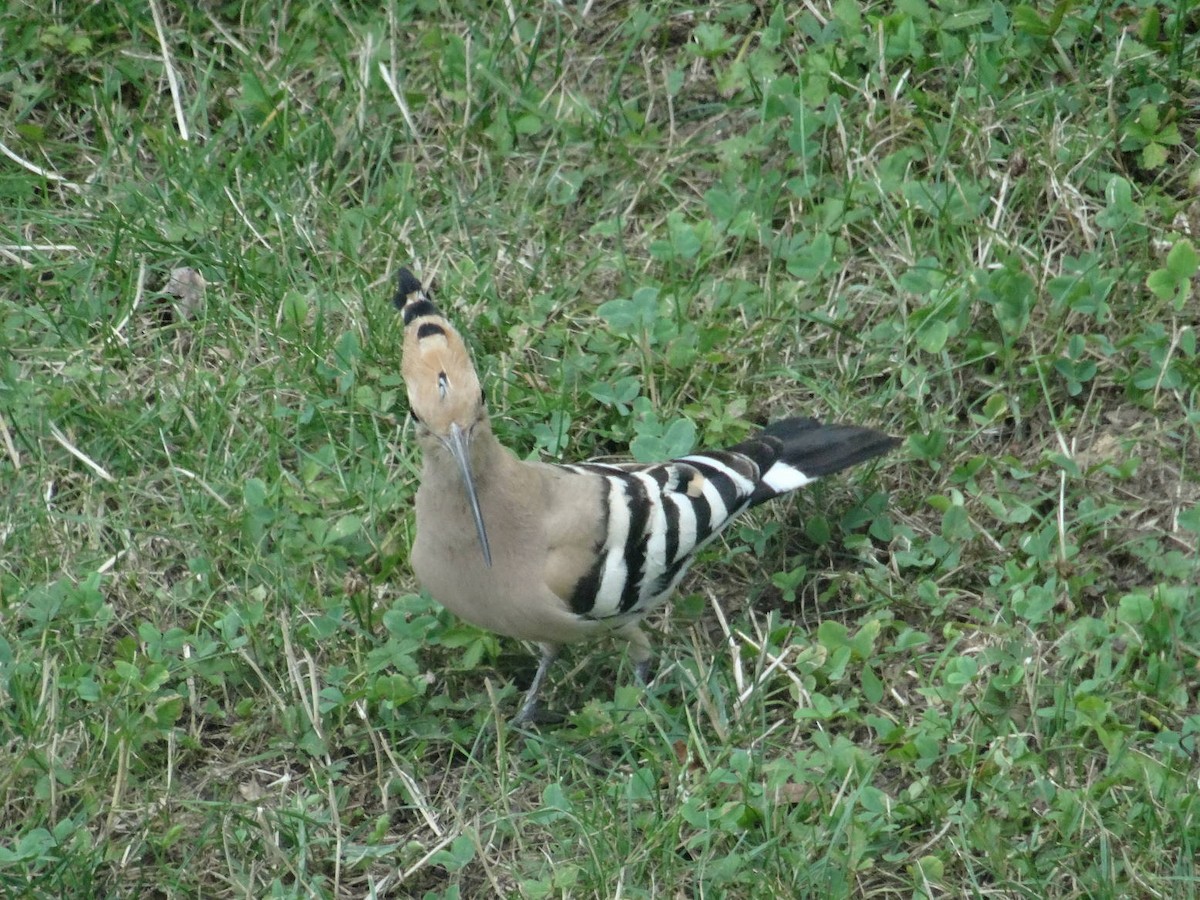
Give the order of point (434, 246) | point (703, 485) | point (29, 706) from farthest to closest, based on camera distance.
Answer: point (434, 246) < point (703, 485) < point (29, 706)

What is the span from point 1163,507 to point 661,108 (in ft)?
5.41

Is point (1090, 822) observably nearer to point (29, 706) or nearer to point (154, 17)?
point (29, 706)

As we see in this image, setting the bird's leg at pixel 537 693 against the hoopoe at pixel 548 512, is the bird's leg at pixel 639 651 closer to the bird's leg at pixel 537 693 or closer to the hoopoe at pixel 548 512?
the hoopoe at pixel 548 512

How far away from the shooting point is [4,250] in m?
3.92

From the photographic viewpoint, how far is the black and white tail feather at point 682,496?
3.01m

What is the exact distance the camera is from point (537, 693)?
123 inches

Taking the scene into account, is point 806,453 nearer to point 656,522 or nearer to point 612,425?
point 656,522

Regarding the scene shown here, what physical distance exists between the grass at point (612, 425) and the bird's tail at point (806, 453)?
6.1 inches

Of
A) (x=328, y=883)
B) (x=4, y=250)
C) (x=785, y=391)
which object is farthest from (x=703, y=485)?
(x=4, y=250)

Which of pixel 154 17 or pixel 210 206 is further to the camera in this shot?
pixel 154 17

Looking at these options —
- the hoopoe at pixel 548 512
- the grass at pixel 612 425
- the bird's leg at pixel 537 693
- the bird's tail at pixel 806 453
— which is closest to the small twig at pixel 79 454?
the grass at pixel 612 425

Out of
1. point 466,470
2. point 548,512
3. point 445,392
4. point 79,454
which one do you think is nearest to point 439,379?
point 445,392

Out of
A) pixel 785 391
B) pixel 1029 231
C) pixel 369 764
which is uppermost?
pixel 1029 231

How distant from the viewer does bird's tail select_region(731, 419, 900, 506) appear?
3.18 metres
